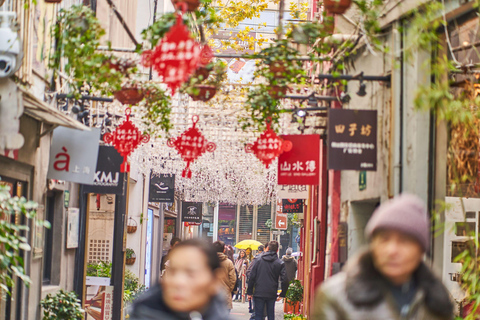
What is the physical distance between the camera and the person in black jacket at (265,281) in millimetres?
15141

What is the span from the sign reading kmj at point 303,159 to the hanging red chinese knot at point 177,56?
4057 mm

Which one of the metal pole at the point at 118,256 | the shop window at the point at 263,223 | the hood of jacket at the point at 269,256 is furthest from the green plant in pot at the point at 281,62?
the shop window at the point at 263,223

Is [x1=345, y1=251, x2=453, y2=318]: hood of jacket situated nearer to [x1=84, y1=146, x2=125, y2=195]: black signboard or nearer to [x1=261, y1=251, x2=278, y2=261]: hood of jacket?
[x1=84, y1=146, x2=125, y2=195]: black signboard

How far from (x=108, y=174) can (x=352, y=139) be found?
5.57 metres

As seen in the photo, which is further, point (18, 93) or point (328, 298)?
point (18, 93)

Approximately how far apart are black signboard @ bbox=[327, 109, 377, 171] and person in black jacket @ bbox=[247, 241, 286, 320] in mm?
7837

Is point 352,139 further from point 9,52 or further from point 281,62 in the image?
point 9,52

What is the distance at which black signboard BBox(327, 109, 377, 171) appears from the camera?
7699 millimetres

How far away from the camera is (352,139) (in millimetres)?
7801

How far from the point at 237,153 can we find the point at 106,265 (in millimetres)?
3788

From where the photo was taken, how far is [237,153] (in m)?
16.5

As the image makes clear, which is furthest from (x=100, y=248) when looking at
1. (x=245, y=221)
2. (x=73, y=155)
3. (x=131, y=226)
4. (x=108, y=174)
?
(x=245, y=221)

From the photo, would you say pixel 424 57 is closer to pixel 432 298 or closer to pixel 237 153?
pixel 432 298

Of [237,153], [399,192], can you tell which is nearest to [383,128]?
[399,192]
